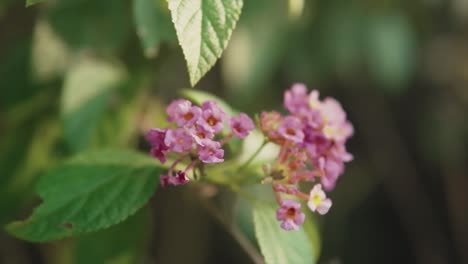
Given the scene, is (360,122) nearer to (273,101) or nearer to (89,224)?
(273,101)

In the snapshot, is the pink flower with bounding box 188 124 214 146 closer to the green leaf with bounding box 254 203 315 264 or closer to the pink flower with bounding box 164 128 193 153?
the pink flower with bounding box 164 128 193 153

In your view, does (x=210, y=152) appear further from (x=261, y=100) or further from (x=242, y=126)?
(x=261, y=100)

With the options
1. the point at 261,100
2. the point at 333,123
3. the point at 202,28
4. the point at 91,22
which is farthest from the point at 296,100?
the point at 261,100

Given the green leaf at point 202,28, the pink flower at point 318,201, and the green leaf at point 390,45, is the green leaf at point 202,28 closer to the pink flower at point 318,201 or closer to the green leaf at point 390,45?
the pink flower at point 318,201

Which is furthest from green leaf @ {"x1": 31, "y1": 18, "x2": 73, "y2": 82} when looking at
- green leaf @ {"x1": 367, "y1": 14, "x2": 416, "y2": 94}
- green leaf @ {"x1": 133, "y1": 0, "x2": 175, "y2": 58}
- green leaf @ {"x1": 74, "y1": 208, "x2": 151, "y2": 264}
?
green leaf @ {"x1": 367, "y1": 14, "x2": 416, "y2": 94}

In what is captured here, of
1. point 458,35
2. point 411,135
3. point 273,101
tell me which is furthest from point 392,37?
point 411,135

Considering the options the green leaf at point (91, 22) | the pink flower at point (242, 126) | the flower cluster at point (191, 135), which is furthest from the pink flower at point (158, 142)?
the green leaf at point (91, 22)
